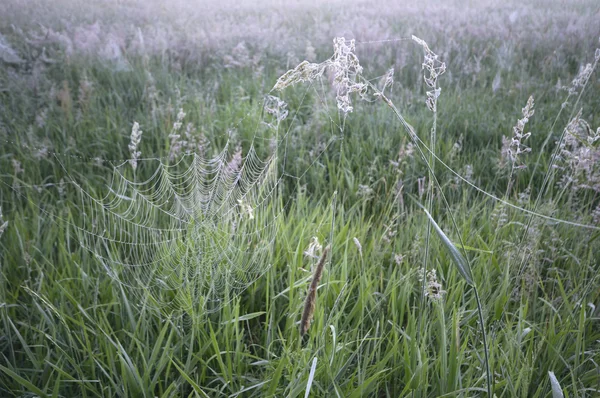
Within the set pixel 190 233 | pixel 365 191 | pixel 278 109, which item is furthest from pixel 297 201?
pixel 190 233

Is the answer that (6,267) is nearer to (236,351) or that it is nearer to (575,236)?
(236,351)

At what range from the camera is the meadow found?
1290mm

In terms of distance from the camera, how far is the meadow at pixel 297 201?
50.8 inches

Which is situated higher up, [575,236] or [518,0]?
[518,0]

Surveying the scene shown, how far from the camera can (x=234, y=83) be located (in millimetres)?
3367

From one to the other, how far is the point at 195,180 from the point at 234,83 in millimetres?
1362

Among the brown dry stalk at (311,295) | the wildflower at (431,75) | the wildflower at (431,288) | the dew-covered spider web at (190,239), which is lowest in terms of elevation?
the dew-covered spider web at (190,239)

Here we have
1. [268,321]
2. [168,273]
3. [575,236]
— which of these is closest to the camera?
[268,321]

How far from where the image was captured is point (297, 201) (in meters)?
2.12

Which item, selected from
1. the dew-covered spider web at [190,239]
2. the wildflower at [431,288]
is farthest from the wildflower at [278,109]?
the wildflower at [431,288]

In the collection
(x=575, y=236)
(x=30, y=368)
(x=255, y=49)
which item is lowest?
(x=30, y=368)

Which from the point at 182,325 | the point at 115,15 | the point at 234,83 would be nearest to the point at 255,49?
the point at 234,83

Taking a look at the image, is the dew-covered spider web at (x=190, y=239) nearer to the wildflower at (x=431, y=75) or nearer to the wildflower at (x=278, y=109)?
the wildflower at (x=278, y=109)

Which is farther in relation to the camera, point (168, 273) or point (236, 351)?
point (168, 273)
